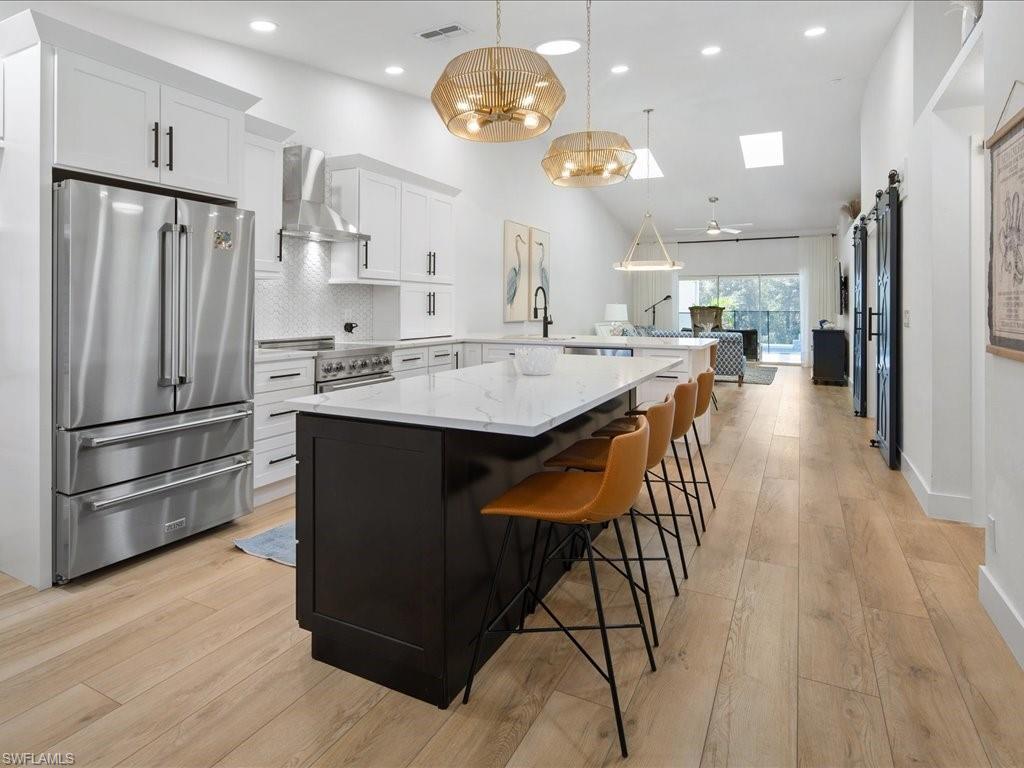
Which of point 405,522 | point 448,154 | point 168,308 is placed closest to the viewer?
point 405,522

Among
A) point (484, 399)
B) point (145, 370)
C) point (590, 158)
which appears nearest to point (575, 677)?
point (484, 399)

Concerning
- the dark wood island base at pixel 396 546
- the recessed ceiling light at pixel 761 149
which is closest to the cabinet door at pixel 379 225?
the dark wood island base at pixel 396 546

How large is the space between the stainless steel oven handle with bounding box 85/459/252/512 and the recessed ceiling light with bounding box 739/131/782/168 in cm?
782

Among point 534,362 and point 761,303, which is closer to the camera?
point 534,362

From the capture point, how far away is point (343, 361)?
4.27 metres

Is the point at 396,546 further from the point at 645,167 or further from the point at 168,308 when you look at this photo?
the point at 645,167

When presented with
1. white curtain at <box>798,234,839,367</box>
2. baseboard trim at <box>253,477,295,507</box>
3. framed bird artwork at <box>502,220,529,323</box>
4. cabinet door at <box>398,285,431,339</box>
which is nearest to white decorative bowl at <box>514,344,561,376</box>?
baseboard trim at <box>253,477,295,507</box>

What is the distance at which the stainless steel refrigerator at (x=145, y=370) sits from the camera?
260cm

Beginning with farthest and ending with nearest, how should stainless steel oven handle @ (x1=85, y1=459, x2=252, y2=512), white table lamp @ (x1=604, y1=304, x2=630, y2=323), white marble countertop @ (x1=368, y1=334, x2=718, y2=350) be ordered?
white table lamp @ (x1=604, y1=304, x2=630, y2=323) < white marble countertop @ (x1=368, y1=334, x2=718, y2=350) < stainless steel oven handle @ (x1=85, y1=459, x2=252, y2=512)

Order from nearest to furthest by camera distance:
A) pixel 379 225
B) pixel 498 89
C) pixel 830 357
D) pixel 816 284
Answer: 1. pixel 498 89
2. pixel 379 225
3. pixel 830 357
4. pixel 816 284

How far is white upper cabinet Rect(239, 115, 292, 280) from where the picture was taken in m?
3.92

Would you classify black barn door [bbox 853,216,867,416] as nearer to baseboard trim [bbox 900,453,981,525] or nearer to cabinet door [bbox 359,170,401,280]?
baseboard trim [bbox 900,453,981,525]

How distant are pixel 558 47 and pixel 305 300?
2.91 metres

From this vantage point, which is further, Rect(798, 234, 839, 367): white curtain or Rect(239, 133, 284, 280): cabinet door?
Rect(798, 234, 839, 367): white curtain
